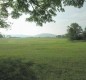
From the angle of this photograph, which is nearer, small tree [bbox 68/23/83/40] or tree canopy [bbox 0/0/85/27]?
tree canopy [bbox 0/0/85/27]

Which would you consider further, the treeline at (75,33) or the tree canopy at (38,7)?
the treeline at (75,33)

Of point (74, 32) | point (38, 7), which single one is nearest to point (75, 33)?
point (74, 32)

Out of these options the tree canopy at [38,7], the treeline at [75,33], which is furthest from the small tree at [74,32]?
the tree canopy at [38,7]

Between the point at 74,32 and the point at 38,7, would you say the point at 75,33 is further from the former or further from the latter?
the point at 38,7

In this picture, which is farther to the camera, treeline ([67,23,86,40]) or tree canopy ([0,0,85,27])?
treeline ([67,23,86,40])

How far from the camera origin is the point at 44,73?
579 inches

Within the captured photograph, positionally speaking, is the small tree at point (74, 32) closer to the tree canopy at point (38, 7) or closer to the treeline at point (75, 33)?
the treeline at point (75, 33)

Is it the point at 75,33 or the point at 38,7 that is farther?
Answer: the point at 75,33

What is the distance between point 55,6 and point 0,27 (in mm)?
8066

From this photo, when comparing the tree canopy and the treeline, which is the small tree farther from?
the tree canopy

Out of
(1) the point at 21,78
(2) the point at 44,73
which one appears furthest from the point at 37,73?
(1) the point at 21,78

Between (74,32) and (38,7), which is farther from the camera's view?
(74,32)

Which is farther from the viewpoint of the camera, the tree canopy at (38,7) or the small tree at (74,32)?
the small tree at (74,32)

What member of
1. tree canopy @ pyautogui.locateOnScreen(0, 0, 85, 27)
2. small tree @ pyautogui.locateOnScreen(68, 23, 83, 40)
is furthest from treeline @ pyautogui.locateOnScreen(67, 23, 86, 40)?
tree canopy @ pyautogui.locateOnScreen(0, 0, 85, 27)
